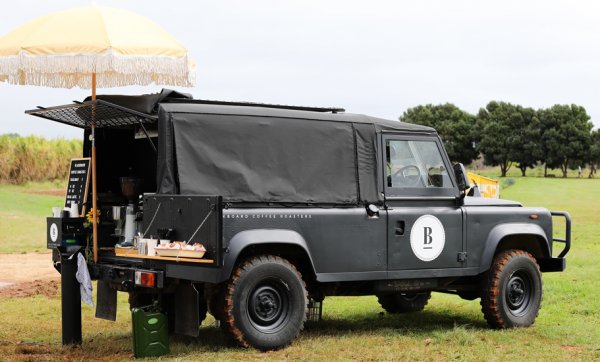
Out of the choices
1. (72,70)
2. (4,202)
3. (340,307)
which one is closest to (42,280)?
(340,307)

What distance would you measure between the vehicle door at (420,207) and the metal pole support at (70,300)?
316cm

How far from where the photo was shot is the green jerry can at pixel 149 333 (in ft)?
28.0

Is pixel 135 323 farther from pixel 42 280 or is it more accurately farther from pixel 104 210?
pixel 42 280

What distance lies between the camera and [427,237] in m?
9.91

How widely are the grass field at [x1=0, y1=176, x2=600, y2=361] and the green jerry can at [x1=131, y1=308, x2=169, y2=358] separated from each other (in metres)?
0.17

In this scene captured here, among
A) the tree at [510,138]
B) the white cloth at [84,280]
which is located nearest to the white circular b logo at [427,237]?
the white cloth at [84,280]

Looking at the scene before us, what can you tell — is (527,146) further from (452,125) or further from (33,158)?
(33,158)

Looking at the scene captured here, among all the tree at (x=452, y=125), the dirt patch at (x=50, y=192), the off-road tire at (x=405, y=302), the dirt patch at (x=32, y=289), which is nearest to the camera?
the off-road tire at (x=405, y=302)

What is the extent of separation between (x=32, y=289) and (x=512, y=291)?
7760 mm

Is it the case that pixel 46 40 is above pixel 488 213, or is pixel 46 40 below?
above

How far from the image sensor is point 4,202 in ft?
116

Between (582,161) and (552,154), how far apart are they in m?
2.46

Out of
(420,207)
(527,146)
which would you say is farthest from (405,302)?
(527,146)

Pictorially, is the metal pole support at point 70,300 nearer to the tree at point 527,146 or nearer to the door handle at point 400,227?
the door handle at point 400,227
